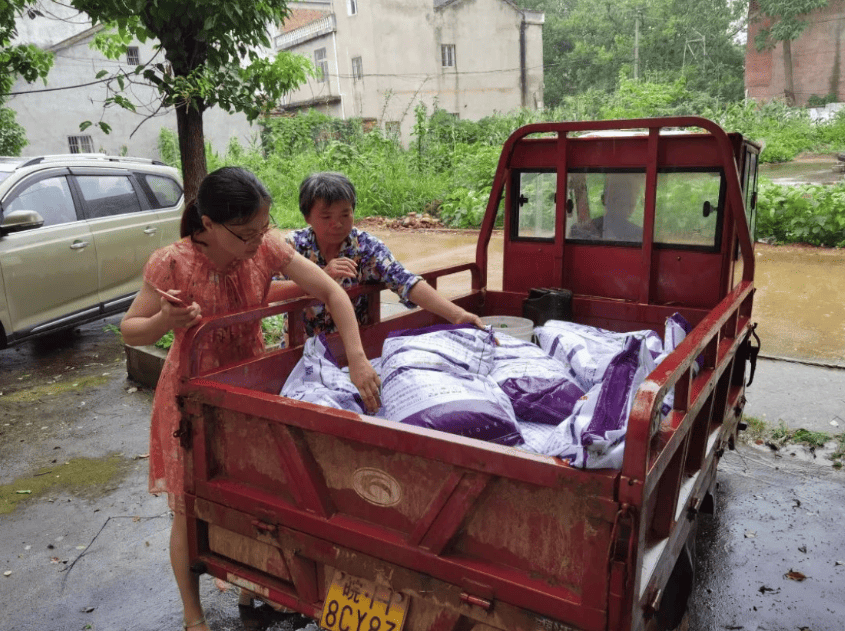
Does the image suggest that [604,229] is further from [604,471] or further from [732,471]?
[604,471]

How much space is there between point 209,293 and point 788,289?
7137mm

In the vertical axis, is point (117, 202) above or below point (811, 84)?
below

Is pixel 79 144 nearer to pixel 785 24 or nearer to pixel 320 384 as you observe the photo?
pixel 320 384

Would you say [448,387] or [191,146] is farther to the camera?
[191,146]

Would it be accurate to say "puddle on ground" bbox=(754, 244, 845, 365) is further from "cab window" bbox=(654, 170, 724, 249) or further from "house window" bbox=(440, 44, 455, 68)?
"house window" bbox=(440, 44, 455, 68)

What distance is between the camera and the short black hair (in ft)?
9.34

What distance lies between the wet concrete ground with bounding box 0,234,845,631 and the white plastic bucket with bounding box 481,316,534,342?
1.30 m

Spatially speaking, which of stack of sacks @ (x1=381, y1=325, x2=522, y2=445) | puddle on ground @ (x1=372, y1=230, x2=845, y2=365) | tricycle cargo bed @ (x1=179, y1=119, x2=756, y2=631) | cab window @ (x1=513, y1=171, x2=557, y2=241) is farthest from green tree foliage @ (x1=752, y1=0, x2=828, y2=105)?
stack of sacks @ (x1=381, y1=325, x2=522, y2=445)

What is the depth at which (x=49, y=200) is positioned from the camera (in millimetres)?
5961

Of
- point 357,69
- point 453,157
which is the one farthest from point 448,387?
point 357,69

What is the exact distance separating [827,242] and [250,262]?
377 inches

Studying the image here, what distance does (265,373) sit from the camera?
7.86 feet

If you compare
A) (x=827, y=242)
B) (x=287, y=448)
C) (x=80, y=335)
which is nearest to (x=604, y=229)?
(x=287, y=448)

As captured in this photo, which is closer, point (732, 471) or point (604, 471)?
point (604, 471)
